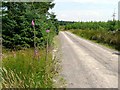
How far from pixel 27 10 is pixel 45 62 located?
37.0 feet

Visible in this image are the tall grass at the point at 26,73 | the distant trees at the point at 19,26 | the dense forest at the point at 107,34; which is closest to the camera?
the tall grass at the point at 26,73

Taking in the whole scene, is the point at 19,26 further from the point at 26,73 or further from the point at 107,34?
the point at 107,34

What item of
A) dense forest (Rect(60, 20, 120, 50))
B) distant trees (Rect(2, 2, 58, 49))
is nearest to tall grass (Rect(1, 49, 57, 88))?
distant trees (Rect(2, 2, 58, 49))

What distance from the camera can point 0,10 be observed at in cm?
1869

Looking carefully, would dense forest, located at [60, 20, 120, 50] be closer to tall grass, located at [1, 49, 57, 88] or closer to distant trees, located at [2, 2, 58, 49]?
distant trees, located at [2, 2, 58, 49]

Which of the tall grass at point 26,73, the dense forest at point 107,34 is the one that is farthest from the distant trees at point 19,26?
the tall grass at point 26,73

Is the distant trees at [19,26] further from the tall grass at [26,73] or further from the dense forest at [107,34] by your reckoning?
the tall grass at [26,73]

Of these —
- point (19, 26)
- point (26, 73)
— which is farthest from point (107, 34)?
point (26, 73)

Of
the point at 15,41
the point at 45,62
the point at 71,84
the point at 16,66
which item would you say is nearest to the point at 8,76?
the point at 16,66

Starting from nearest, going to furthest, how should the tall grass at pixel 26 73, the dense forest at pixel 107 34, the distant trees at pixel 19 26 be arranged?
the tall grass at pixel 26 73, the distant trees at pixel 19 26, the dense forest at pixel 107 34

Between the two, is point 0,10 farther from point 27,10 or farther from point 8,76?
point 8,76

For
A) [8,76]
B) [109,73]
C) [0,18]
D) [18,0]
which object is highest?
[18,0]

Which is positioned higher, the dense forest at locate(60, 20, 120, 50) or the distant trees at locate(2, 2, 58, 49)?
the distant trees at locate(2, 2, 58, 49)

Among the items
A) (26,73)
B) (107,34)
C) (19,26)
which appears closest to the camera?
(26,73)
